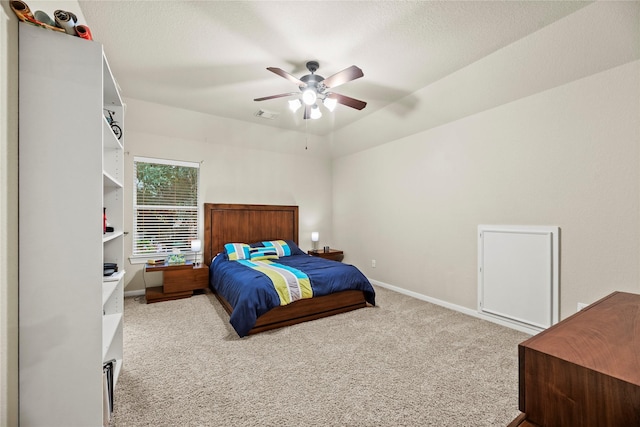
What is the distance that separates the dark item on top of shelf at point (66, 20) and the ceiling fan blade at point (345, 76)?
1682 millimetres

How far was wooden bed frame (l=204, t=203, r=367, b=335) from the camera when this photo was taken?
3064mm

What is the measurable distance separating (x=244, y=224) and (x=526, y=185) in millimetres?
4113

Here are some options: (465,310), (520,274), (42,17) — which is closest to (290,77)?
(42,17)

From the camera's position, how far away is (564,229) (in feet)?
8.79

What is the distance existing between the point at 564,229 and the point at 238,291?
3.29 metres

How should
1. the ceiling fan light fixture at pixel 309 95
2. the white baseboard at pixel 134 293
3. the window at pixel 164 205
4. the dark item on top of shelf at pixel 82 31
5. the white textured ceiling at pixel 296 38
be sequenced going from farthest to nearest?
the window at pixel 164 205
the white baseboard at pixel 134 293
the ceiling fan light fixture at pixel 309 95
the white textured ceiling at pixel 296 38
the dark item on top of shelf at pixel 82 31

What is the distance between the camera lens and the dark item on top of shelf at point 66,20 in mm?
1278

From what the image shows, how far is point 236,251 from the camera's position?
438 centimetres

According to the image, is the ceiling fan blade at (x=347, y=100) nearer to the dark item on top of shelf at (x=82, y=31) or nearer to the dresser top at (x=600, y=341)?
the dark item on top of shelf at (x=82, y=31)

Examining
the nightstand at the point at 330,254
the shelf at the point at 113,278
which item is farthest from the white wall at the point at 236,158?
the shelf at the point at 113,278

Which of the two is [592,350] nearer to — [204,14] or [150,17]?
[204,14]

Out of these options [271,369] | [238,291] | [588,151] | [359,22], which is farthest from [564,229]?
[238,291]

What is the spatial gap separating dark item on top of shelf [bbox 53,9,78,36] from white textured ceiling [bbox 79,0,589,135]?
948 mm

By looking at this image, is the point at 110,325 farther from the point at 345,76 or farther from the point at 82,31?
the point at 345,76
